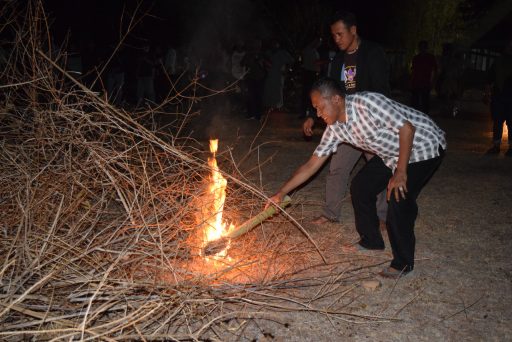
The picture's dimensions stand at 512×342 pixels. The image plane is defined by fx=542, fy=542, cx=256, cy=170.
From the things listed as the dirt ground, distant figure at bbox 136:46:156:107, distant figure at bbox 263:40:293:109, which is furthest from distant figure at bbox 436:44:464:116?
the dirt ground

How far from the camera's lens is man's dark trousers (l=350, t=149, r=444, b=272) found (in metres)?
3.96

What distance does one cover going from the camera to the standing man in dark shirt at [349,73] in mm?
4879

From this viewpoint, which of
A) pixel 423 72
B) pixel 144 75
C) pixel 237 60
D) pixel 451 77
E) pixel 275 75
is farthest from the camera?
pixel 451 77

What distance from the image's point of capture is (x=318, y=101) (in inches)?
156

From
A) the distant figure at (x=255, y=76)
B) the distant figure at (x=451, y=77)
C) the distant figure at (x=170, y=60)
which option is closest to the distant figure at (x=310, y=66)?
the distant figure at (x=255, y=76)

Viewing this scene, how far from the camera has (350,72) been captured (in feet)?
16.7

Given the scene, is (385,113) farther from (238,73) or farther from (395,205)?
(238,73)

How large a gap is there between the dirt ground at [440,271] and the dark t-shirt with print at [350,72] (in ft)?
3.05

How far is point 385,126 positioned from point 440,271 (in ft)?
4.20

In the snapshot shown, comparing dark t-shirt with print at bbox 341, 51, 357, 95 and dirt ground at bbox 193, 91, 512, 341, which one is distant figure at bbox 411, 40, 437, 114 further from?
dark t-shirt with print at bbox 341, 51, 357, 95

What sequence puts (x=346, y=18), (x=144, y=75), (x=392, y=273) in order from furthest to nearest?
(x=144, y=75)
(x=346, y=18)
(x=392, y=273)

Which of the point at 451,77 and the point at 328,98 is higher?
the point at 328,98

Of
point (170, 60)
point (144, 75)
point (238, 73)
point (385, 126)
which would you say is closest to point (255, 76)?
point (238, 73)

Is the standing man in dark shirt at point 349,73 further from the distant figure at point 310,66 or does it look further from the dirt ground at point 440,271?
the distant figure at point 310,66
